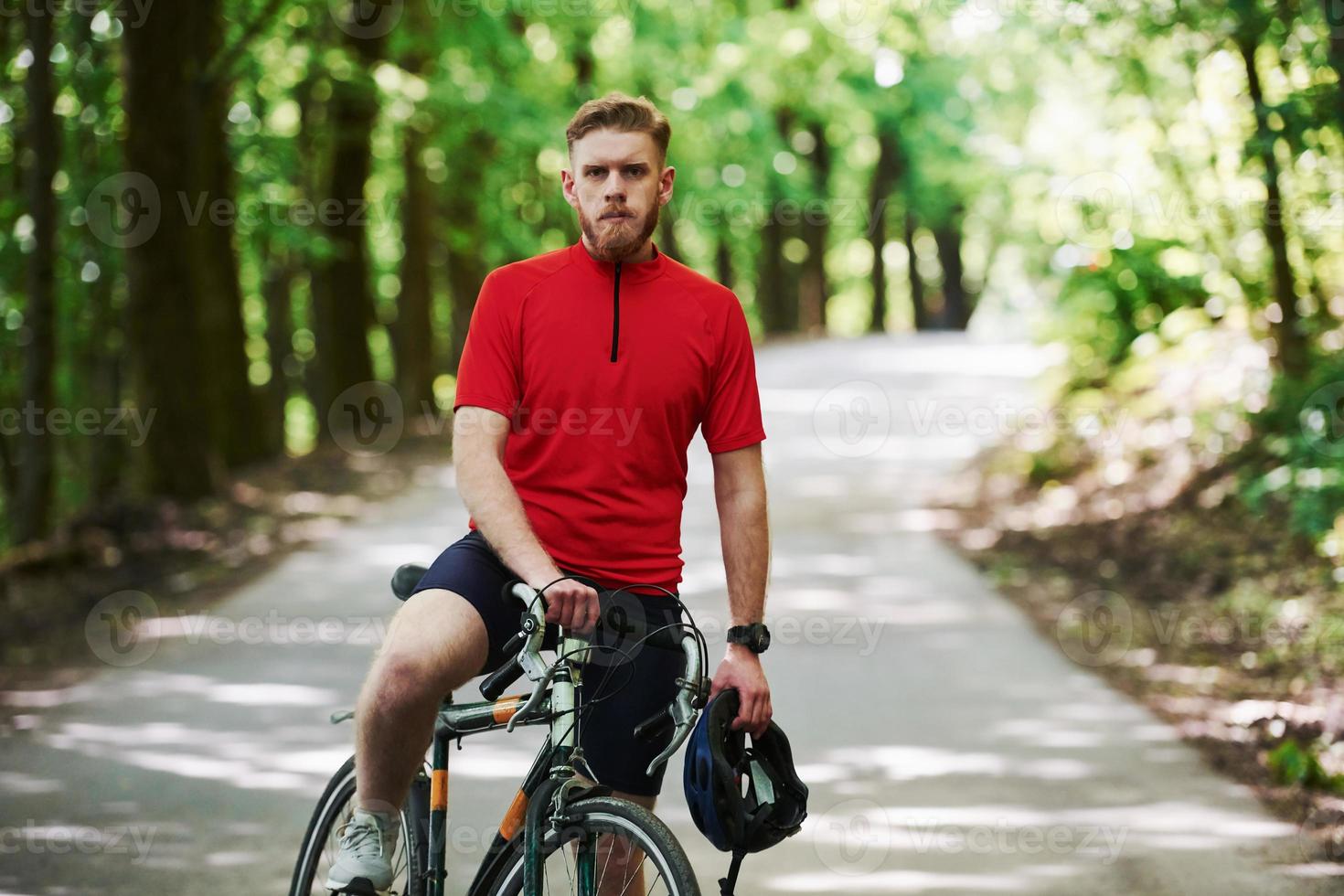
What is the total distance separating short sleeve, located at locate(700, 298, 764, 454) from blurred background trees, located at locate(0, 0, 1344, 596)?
5085mm

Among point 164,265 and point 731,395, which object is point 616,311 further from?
point 164,265

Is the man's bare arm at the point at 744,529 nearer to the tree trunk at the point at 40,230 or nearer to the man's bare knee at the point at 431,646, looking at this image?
the man's bare knee at the point at 431,646

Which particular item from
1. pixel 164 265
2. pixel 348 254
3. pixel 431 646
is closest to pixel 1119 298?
pixel 164 265

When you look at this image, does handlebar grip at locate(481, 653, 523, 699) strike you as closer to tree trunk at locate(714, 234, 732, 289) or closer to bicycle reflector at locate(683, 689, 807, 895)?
bicycle reflector at locate(683, 689, 807, 895)

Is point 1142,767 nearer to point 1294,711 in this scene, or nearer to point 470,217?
point 1294,711

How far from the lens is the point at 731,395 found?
353 centimetres

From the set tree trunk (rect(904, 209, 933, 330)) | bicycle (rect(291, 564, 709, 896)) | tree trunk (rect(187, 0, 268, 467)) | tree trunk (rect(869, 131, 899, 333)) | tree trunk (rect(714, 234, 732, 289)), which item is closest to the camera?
bicycle (rect(291, 564, 709, 896))

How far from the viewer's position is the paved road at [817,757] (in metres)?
5.47

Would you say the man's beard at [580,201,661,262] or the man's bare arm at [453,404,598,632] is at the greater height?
the man's beard at [580,201,661,262]

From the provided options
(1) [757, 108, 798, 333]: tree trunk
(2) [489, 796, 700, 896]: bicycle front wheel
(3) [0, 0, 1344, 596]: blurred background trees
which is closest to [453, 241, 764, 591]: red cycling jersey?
(2) [489, 796, 700, 896]: bicycle front wheel

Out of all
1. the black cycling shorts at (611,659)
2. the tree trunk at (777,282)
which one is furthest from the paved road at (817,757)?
the tree trunk at (777,282)

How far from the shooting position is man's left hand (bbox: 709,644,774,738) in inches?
129

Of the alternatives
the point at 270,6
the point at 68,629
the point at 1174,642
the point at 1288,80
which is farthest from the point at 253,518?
the point at 1288,80

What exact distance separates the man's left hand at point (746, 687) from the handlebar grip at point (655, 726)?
4.9 inches
